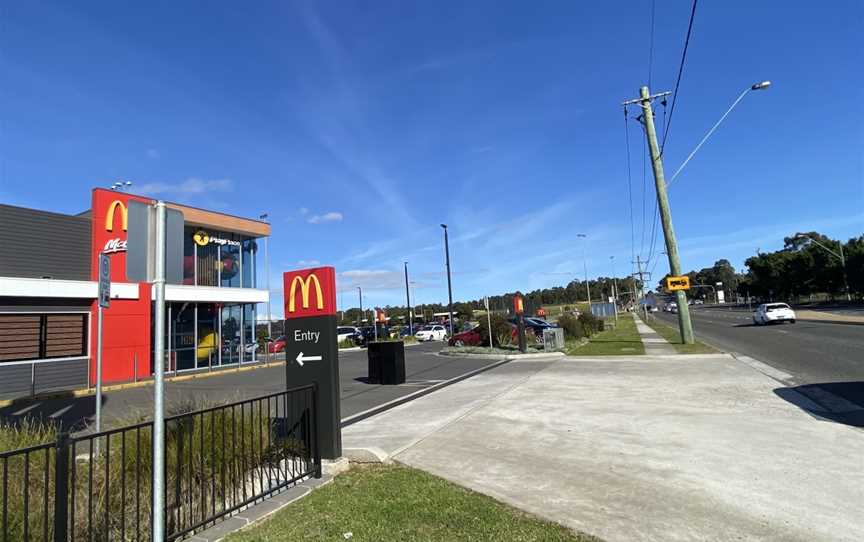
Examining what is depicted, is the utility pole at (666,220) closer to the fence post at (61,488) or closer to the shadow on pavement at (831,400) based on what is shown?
the shadow on pavement at (831,400)

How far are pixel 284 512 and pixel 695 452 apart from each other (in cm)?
491

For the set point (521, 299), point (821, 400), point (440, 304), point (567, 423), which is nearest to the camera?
point (567, 423)

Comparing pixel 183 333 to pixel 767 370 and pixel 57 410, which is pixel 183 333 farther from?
pixel 767 370

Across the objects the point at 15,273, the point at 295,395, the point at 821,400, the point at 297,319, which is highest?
→ the point at 15,273

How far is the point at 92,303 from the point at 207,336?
250 inches

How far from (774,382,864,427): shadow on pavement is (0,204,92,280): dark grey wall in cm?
2267

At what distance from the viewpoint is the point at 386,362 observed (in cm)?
1403

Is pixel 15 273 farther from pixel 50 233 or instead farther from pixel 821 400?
pixel 821 400

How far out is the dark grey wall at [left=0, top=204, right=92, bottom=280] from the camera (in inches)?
692

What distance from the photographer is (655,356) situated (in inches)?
730

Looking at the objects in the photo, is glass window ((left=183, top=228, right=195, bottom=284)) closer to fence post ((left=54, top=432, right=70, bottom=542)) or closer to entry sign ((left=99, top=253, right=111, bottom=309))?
entry sign ((left=99, top=253, right=111, bottom=309))

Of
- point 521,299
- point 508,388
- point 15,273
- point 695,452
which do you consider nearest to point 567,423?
point 695,452

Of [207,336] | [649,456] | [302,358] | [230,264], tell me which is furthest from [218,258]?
[649,456]

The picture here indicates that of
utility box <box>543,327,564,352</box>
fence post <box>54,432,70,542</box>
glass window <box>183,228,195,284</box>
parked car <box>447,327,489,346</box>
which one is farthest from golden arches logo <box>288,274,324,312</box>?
parked car <box>447,327,489,346</box>
